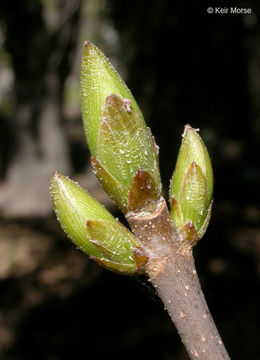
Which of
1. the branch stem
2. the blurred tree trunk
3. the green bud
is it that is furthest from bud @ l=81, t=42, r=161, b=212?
the blurred tree trunk

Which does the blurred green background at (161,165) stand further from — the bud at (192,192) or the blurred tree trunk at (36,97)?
the bud at (192,192)

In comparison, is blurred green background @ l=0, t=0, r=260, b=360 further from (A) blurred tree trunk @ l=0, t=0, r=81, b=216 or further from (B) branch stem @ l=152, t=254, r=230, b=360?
(B) branch stem @ l=152, t=254, r=230, b=360

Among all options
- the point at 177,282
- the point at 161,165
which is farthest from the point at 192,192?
the point at 161,165

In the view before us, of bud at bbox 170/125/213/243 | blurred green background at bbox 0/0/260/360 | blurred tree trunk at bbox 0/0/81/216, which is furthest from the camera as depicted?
blurred tree trunk at bbox 0/0/81/216

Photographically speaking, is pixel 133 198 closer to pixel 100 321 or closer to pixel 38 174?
pixel 100 321

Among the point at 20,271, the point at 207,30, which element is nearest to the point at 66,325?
the point at 20,271

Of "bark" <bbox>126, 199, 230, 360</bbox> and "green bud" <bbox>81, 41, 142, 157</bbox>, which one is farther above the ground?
"green bud" <bbox>81, 41, 142, 157</bbox>
